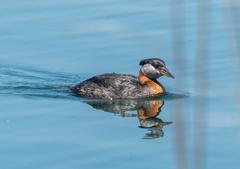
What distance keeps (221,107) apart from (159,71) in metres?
1.84

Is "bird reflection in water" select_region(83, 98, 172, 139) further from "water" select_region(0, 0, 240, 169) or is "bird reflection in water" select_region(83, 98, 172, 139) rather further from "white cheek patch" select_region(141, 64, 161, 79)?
"white cheek patch" select_region(141, 64, 161, 79)

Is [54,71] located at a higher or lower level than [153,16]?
lower

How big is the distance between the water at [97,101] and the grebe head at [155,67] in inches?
7.2

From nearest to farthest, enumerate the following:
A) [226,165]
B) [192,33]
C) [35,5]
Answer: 1. [226,165]
2. [192,33]
3. [35,5]

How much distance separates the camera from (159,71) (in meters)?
12.5

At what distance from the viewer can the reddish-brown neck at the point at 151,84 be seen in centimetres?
1259

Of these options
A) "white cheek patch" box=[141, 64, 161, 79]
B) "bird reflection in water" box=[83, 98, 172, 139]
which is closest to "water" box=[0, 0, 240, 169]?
"bird reflection in water" box=[83, 98, 172, 139]

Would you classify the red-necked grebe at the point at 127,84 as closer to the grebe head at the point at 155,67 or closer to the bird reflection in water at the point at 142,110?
the grebe head at the point at 155,67

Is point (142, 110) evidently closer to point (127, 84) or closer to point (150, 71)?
point (127, 84)

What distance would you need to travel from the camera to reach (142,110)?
11891 mm

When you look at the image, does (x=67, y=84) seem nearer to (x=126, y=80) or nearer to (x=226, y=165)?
(x=126, y=80)

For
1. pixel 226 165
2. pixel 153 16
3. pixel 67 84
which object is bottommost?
pixel 226 165

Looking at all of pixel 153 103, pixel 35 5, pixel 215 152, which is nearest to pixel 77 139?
pixel 215 152

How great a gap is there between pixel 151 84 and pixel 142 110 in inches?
42.4
